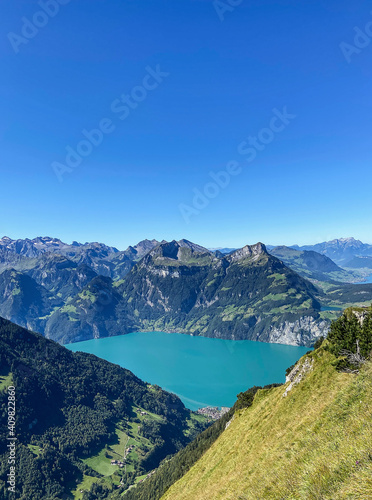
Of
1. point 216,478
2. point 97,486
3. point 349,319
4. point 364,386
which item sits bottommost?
point 97,486

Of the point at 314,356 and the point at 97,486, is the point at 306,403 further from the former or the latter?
the point at 97,486

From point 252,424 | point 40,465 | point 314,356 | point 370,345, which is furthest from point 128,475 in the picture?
point 370,345

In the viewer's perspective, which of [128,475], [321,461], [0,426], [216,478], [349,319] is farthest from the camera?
[0,426]

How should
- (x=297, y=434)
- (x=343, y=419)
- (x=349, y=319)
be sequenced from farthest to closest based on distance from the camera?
(x=349, y=319), (x=297, y=434), (x=343, y=419)

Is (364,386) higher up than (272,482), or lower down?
higher up

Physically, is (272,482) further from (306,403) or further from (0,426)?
(0,426)

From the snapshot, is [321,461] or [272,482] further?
[272,482]
